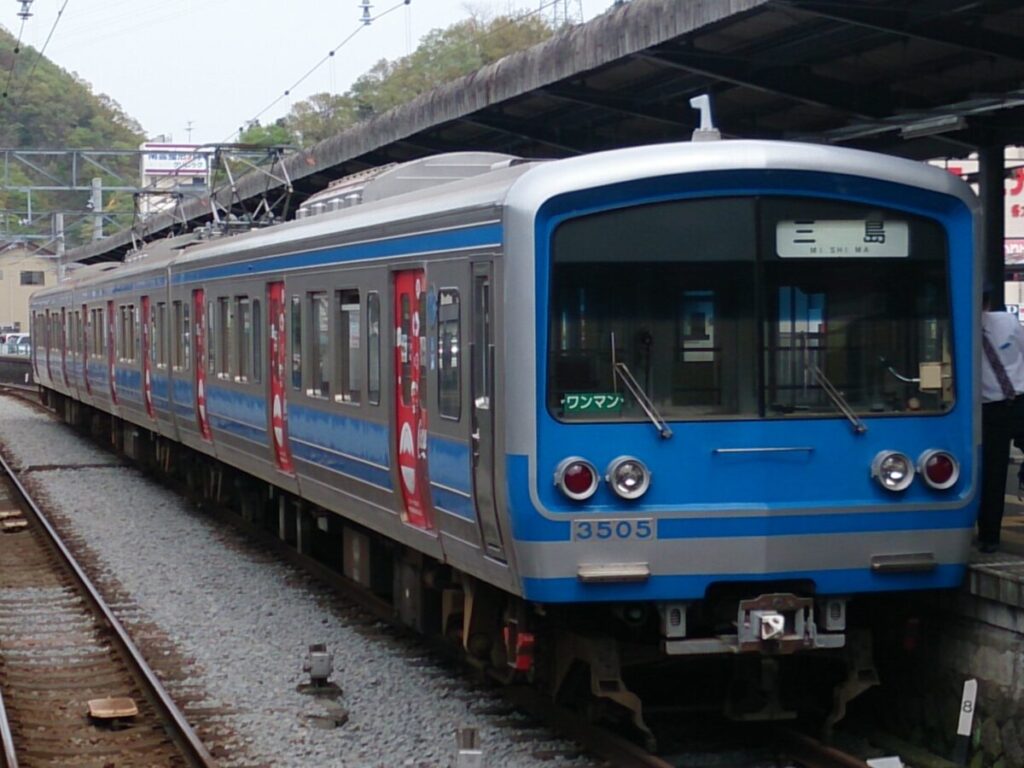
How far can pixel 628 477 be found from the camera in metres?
7.23

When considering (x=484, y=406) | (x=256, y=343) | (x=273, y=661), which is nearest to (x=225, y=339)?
(x=256, y=343)

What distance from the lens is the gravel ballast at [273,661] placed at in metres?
8.07

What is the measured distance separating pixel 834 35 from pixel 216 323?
6071 mm

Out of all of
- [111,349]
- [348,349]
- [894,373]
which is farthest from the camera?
[111,349]

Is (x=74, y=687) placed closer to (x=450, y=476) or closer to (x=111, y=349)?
(x=450, y=476)

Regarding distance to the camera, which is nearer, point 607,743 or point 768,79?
point 607,743

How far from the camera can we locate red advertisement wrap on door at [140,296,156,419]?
19.5 meters

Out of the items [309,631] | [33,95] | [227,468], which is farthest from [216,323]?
[33,95]

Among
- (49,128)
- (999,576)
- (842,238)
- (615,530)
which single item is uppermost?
(49,128)

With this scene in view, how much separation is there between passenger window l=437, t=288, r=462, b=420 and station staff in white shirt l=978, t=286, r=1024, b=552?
242 cm

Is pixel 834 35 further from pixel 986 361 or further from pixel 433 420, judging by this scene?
pixel 433 420

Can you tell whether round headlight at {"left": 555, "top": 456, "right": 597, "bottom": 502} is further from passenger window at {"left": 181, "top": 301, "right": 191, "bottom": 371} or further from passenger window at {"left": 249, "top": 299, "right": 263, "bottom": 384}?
passenger window at {"left": 181, "top": 301, "right": 191, "bottom": 371}

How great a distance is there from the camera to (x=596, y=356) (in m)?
7.30

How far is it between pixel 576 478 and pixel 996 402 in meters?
2.33
